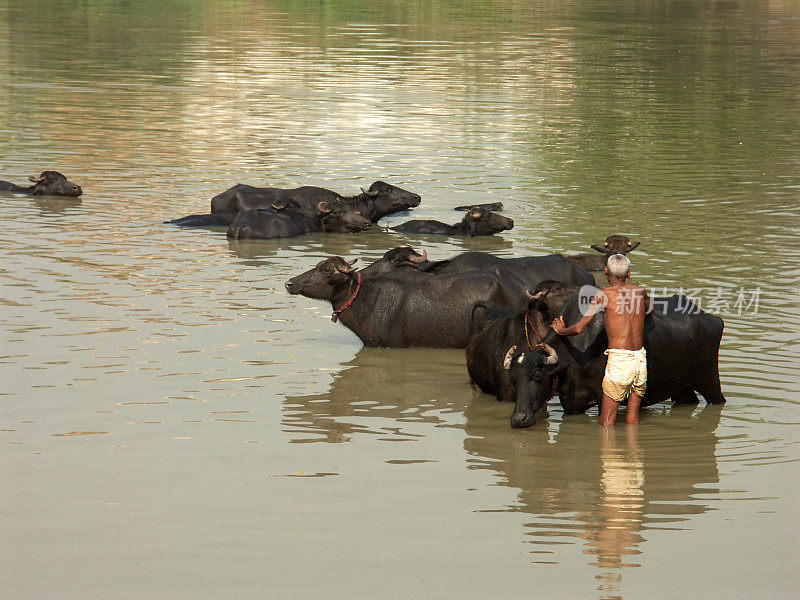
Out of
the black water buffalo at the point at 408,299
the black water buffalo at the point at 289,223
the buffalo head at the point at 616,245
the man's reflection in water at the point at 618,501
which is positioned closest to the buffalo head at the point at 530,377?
the man's reflection in water at the point at 618,501

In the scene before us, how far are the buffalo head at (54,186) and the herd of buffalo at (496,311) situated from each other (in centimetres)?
259

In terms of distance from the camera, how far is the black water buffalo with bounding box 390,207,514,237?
1789 cm

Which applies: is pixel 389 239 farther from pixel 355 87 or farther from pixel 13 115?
pixel 355 87

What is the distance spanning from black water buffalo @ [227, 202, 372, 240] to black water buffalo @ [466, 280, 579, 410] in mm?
7049

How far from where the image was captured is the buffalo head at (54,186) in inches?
792

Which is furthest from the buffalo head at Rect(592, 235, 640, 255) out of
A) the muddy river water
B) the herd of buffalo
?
the muddy river water

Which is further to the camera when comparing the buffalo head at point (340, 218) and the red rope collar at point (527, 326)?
the buffalo head at point (340, 218)

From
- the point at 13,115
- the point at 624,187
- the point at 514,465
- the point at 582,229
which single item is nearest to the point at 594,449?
the point at 514,465

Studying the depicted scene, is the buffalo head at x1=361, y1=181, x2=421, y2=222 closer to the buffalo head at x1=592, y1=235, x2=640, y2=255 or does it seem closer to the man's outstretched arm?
the buffalo head at x1=592, y1=235, x2=640, y2=255

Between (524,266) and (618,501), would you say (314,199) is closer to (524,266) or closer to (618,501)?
(524,266)

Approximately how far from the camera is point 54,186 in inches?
793

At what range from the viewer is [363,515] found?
8430 mm

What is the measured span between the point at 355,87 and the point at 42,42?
1561 cm

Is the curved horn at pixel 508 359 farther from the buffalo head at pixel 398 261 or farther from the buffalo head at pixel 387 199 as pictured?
the buffalo head at pixel 387 199
